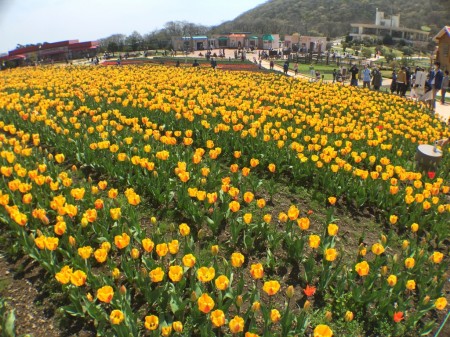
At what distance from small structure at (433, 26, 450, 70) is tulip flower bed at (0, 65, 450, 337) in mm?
26992

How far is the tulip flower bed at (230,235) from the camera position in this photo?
3959mm

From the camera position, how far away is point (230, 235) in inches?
223

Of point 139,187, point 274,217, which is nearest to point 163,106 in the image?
point 139,187

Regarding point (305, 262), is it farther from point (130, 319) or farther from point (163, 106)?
point (163, 106)

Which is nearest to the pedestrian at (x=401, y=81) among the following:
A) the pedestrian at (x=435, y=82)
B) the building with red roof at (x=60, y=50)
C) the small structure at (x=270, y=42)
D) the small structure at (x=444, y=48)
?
the pedestrian at (x=435, y=82)

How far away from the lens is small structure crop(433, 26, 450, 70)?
31466 millimetres

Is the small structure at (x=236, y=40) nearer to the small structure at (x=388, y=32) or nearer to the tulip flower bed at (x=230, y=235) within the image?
the small structure at (x=388, y=32)

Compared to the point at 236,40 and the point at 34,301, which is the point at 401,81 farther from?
the point at 236,40

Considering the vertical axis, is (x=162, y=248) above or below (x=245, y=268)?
above

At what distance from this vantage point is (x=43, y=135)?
964cm

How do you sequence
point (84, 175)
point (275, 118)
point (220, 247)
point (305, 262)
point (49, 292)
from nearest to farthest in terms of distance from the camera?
1. point (49, 292)
2. point (305, 262)
3. point (220, 247)
4. point (84, 175)
5. point (275, 118)

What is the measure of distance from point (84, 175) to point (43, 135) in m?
2.79

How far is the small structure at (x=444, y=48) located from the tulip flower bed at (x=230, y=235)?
26992mm

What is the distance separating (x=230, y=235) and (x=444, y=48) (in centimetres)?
3579
